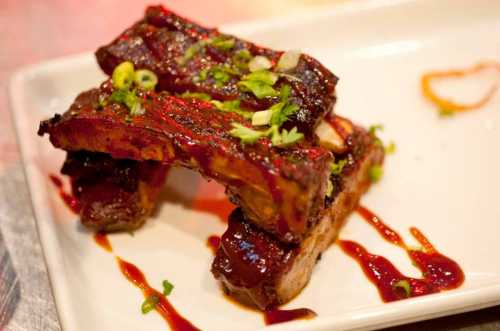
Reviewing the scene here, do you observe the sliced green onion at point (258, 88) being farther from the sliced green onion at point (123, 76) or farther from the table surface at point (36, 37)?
the table surface at point (36, 37)

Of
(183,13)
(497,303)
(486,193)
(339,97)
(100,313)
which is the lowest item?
(100,313)

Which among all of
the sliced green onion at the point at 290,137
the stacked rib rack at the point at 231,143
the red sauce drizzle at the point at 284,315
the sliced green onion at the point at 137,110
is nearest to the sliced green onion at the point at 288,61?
the stacked rib rack at the point at 231,143

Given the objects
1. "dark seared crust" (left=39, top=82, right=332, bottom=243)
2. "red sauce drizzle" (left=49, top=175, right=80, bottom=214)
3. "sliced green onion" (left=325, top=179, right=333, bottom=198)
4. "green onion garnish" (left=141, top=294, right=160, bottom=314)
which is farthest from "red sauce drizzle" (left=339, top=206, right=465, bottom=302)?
"red sauce drizzle" (left=49, top=175, right=80, bottom=214)

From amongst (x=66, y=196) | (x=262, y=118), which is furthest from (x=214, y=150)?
(x=66, y=196)

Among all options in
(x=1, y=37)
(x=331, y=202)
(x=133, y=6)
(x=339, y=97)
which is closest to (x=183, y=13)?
(x=133, y=6)

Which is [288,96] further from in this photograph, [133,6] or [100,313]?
[133,6]

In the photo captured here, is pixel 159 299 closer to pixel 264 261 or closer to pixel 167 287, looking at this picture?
pixel 167 287

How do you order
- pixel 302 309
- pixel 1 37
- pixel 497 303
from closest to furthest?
pixel 497 303 < pixel 302 309 < pixel 1 37
